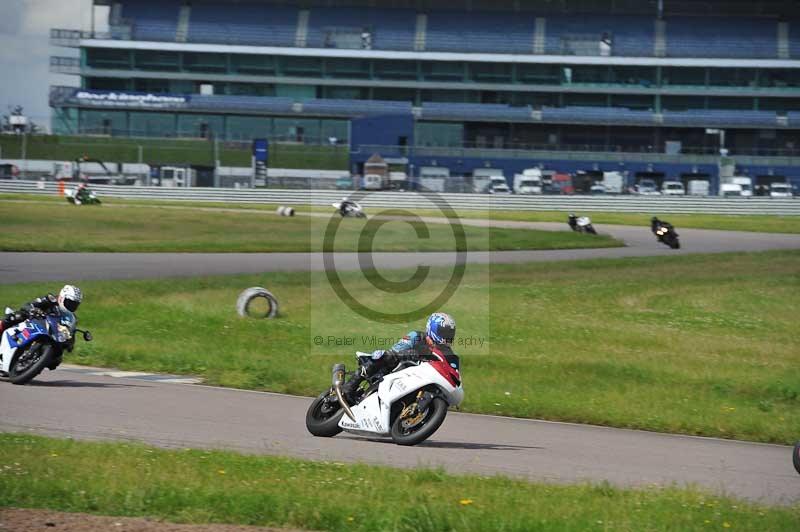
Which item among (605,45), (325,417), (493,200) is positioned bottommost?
(325,417)

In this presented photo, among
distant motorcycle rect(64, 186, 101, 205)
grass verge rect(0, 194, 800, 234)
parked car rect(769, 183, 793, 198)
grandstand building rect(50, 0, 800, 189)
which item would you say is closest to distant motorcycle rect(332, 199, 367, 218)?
grass verge rect(0, 194, 800, 234)

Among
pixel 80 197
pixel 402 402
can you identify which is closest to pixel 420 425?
pixel 402 402

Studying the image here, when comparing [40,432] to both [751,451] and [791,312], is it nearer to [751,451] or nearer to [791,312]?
[751,451]

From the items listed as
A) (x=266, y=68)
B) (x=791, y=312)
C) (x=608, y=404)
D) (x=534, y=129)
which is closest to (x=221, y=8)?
(x=266, y=68)

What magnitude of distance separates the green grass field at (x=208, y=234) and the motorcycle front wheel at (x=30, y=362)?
751 inches

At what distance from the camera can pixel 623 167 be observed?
251 ft

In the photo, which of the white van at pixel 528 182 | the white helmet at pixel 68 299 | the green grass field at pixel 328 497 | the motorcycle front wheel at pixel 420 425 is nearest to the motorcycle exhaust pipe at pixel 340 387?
the motorcycle front wheel at pixel 420 425

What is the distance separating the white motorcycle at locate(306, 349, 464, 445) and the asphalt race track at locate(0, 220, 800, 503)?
0.17 m

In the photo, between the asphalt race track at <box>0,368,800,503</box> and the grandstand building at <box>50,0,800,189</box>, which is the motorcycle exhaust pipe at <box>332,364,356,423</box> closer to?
the asphalt race track at <box>0,368,800,503</box>

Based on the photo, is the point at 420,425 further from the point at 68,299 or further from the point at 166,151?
the point at 166,151

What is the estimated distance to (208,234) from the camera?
1501 inches

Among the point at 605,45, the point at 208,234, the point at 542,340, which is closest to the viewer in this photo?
the point at 542,340

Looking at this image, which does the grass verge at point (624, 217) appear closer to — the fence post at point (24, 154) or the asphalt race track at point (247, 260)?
the asphalt race track at point (247, 260)

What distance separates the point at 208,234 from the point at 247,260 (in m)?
Result: 7.64
